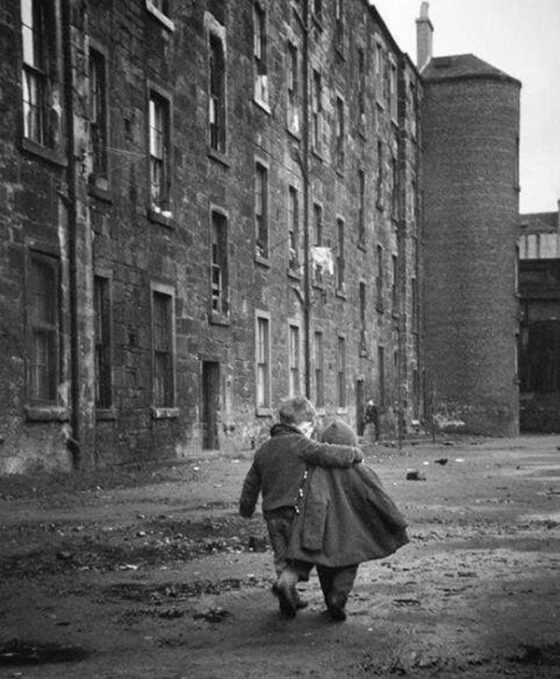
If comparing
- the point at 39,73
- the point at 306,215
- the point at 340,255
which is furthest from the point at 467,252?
the point at 39,73

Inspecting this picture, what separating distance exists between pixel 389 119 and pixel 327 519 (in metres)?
33.1

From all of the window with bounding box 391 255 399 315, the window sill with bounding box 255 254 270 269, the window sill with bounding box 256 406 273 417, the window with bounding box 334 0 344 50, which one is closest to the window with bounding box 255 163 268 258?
the window sill with bounding box 255 254 270 269

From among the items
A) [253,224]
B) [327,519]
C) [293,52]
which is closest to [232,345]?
[253,224]

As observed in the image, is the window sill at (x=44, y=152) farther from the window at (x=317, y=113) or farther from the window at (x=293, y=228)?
the window at (x=317, y=113)

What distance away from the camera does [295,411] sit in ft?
20.4

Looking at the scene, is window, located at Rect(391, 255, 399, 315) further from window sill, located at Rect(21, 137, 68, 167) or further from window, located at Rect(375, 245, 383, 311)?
window sill, located at Rect(21, 137, 68, 167)

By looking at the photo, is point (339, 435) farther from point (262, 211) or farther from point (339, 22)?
point (339, 22)

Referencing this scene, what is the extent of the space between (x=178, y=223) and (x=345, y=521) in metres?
14.1

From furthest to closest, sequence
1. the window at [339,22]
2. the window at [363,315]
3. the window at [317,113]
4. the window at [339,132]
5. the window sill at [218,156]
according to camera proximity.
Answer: the window at [363,315] → the window at [339,22] → the window at [339,132] → the window at [317,113] → the window sill at [218,156]

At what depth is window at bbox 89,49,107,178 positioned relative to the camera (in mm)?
16578

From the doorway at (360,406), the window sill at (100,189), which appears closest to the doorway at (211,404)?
the window sill at (100,189)

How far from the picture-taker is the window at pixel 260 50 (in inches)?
959

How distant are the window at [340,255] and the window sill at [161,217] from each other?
12.3 m

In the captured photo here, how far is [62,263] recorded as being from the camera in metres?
15.1
